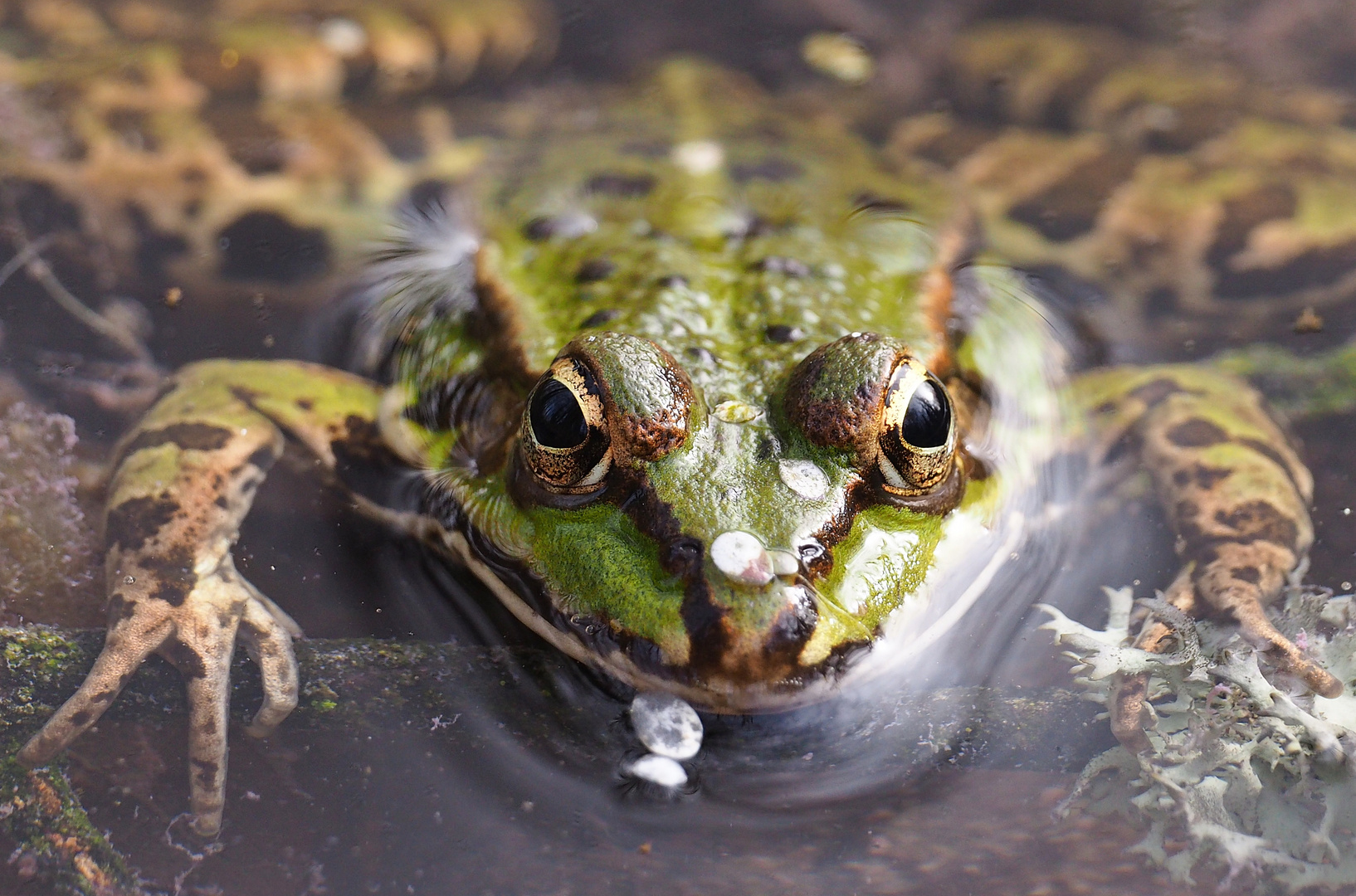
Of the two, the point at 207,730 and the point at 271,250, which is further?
the point at 271,250

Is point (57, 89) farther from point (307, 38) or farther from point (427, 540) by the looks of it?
point (427, 540)

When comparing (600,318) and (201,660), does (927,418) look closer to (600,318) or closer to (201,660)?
(600,318)

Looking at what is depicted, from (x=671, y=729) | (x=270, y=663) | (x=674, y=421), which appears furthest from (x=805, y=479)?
(x=270, y=663)

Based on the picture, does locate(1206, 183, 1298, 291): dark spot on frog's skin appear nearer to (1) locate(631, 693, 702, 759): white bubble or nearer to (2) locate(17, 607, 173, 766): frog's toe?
(1) locate(631, 693, 702, 759): white bubble

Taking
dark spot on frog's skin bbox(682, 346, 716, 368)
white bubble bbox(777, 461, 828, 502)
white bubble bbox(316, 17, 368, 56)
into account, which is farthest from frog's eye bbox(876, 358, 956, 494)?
white bubble bbox(316, 17, 368, 56)

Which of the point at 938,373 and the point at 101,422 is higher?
the point at 938,373

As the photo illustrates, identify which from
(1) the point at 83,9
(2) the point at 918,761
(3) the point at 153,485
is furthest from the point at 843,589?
(1) the point at 83,9

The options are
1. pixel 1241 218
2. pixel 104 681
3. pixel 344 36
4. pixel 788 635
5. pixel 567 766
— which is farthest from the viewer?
pixel 344 36

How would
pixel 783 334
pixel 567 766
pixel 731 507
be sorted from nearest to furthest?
pixel 731 507
pixel 567 766
pixel 783 334
